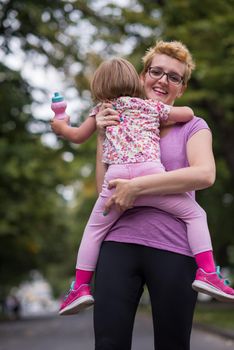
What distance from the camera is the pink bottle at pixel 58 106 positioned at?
3648 millimetres

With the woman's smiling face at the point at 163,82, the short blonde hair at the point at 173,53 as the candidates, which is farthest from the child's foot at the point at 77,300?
the short blonde hair at the point at 173,53

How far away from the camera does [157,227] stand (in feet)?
10.7

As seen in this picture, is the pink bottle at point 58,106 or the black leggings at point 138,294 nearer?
the black leggings at point 138,294

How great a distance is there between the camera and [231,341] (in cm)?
1415

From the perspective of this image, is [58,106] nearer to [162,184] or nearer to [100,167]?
[100,167]

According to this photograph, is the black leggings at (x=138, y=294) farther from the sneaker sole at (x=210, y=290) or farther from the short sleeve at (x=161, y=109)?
the short sleeve at (x=161, y=109)

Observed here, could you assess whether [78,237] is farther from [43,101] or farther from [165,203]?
[165,203]

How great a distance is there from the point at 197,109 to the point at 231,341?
5.70 m

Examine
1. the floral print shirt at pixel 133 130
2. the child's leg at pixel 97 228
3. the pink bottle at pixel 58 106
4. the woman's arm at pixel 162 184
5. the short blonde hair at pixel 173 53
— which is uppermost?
the short blonde hair at pixel 173 53

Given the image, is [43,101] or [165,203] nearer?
[165,203]

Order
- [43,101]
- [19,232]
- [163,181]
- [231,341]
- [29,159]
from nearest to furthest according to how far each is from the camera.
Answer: [163,181], [231,341], [43,101], [29,159], [19,232]

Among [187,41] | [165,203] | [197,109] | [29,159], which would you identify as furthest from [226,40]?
[165,203]

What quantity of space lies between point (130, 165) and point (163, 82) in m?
0.47

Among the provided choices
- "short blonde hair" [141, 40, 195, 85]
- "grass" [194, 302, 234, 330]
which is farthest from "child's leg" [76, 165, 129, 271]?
"grass" [194, 302, 234, 330]
